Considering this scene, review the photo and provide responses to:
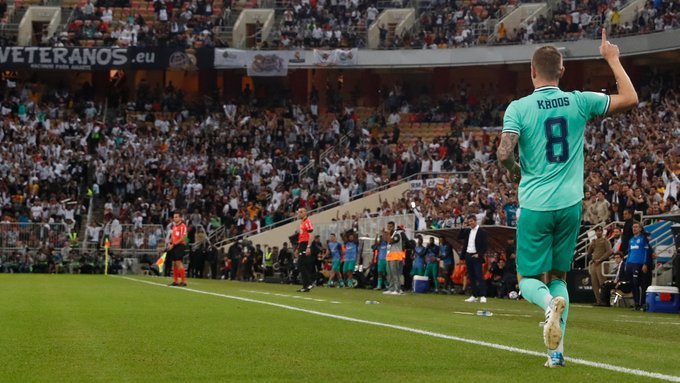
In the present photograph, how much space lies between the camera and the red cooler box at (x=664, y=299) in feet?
68.5

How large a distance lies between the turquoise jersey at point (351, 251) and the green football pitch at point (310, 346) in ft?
58.7

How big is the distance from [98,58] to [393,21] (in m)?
14.2

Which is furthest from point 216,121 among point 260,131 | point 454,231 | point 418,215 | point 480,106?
point 454,231

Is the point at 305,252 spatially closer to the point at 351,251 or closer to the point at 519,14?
the point at 351,251

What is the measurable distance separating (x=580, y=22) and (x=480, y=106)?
19.6 feet

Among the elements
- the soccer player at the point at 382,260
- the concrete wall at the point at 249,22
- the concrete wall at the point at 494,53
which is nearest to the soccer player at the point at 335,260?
the soccer player at the point at 382,260

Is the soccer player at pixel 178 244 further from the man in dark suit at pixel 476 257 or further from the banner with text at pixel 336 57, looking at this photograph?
the banner with text at pixel 336 57

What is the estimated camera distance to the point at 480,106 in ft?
174

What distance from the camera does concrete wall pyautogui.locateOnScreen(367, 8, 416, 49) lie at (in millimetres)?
56562

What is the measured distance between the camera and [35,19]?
59312 millimetres

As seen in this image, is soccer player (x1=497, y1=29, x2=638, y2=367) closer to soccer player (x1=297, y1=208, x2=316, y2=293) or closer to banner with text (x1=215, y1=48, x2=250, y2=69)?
soccer player (x1=297, y1=208, x2=316, y2=293)

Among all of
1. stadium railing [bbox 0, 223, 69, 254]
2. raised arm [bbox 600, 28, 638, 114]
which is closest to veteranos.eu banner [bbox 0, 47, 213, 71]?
stadium railing [bbox 0, 223, 69, 254]

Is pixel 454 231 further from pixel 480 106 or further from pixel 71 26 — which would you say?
pixel 71 26

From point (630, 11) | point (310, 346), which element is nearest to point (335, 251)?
point (630, 11)
